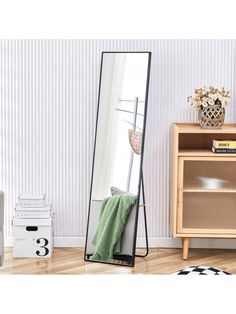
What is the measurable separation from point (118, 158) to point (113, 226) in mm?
476

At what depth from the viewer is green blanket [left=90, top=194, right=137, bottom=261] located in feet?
13.9

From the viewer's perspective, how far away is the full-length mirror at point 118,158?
14.0 feet

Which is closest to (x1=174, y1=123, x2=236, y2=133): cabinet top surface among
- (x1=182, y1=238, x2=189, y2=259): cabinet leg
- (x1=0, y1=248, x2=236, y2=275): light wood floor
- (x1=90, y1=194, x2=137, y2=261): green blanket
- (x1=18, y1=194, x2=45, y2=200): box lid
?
(x1=90, y1=194, x2=137, y2=261): green blanket

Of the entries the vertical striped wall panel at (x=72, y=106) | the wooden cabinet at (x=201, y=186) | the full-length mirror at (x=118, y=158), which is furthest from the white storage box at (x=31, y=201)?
the wooden cabinet at (x=201, y=186)

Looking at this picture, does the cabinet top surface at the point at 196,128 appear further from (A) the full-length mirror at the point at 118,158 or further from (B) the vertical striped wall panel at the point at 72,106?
(A) the full-length mirror at the point at 118,158

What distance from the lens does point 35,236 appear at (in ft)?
14.2

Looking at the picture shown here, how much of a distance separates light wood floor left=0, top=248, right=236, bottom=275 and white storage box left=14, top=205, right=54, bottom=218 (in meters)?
0.30

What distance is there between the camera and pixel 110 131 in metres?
4.39

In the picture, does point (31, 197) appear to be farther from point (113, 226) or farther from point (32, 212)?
point (113, 226)

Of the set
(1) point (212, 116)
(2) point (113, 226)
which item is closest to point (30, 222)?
(2) point (113, 226)
